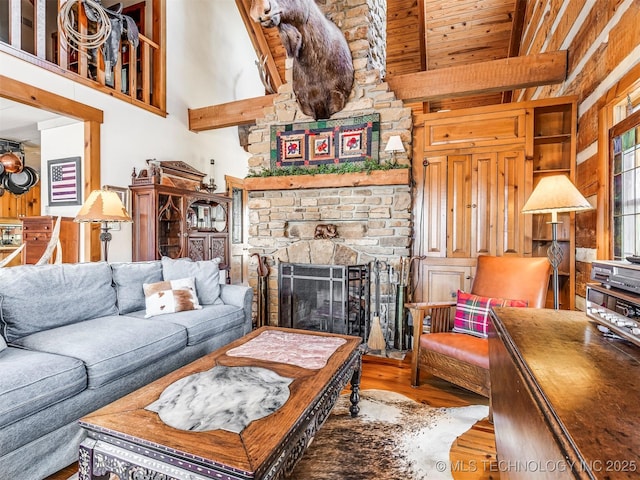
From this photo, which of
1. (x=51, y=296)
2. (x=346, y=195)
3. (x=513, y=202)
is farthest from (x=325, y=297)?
(x=51, y=296)

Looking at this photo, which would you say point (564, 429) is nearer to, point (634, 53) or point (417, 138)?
point (634, 53)

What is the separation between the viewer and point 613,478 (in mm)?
436

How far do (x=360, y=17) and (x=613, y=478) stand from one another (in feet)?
14.2

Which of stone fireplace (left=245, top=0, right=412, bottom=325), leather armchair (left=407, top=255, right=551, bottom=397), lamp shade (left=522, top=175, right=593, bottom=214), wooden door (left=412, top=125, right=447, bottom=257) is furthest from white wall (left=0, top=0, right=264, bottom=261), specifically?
lamp shade (left=522, top=175, right=593, bottom=214)

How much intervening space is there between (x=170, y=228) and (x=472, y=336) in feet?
11.9

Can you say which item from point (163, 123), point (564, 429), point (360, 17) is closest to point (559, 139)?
point (360, 17)

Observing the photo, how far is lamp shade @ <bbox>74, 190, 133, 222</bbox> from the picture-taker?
2.80 metres

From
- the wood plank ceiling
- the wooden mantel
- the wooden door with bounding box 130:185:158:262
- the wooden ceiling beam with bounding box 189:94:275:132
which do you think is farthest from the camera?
the wood plank ceiling

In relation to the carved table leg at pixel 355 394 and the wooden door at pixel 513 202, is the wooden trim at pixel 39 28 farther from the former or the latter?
the wooden door at pixel 513 202

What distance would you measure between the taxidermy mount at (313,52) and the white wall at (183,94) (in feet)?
6.54

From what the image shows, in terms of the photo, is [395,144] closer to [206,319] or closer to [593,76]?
[593,76]

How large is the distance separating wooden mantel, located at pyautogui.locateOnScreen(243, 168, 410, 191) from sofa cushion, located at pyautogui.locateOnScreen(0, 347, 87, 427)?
2.63m

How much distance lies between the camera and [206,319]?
274 cm

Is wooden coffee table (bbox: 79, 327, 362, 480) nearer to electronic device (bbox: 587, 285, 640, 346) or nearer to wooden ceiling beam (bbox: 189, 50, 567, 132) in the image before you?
electronic device (bbox: 587, 285, 640, 346)
